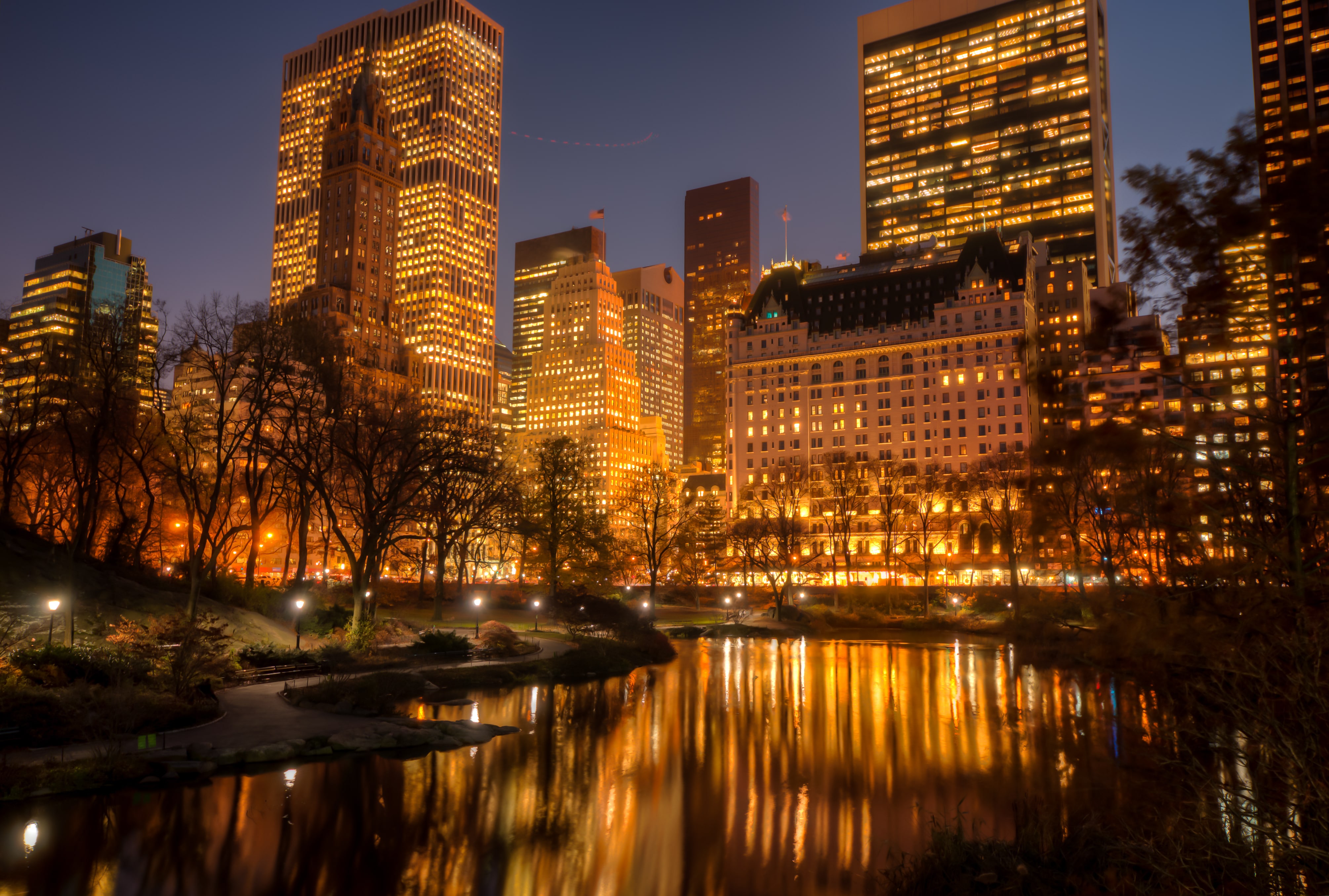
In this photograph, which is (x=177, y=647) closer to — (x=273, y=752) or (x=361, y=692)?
(x=361, y=692)

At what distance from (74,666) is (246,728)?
5527mm

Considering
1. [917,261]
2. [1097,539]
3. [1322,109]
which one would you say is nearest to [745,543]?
[1097,539]

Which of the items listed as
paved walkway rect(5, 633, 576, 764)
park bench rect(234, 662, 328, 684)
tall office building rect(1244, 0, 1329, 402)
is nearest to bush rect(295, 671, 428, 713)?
paved walkway rect(5, 633, 576, 764)

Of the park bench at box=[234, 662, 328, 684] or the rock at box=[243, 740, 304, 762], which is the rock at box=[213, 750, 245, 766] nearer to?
the rock at box=[243, 740, 304, 762]

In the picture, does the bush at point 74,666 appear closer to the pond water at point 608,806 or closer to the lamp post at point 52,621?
the lamp post at point 52,621

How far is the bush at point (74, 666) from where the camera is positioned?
2394 cm

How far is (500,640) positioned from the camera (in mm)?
46000

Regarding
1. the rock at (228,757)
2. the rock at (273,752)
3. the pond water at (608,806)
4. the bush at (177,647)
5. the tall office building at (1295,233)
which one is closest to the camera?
the tall office building at (1295,233)

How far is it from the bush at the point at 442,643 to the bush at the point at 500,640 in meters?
1.55

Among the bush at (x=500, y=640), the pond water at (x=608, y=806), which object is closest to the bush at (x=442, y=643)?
the bush at (x=500, y=640)

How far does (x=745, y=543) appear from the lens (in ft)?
295

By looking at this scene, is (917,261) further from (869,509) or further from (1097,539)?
(1097,539)

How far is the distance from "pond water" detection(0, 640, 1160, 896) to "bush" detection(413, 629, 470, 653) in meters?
7.55

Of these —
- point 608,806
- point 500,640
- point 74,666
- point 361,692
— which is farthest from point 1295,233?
point 500,640
